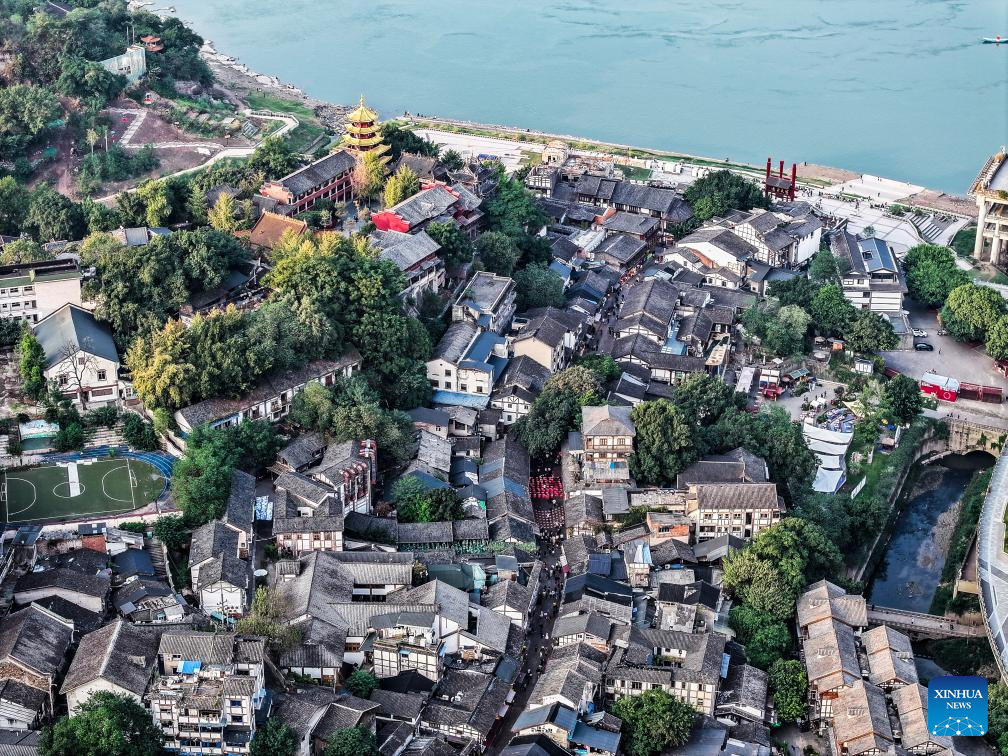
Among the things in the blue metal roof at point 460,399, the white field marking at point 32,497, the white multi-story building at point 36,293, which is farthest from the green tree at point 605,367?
the white field marking at point 32,497

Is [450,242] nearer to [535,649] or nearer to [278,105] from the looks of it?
[535,649]

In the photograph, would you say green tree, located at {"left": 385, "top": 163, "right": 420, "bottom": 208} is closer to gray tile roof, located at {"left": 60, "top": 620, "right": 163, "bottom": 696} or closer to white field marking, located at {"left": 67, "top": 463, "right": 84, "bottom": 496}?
white field marking, located at {"left": 67, "top": 463, "right": 84, "bottom": 496}

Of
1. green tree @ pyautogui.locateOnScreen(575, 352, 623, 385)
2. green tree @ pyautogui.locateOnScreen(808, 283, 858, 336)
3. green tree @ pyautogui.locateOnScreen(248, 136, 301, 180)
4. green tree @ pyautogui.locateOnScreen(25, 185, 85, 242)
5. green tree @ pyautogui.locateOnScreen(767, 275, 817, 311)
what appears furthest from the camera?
green tree @ pyautogui.locateOnScreen(767, 275, 817, 311)

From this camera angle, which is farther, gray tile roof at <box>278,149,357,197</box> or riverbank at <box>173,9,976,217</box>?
riverbank at <box>173,9,976,217</box>

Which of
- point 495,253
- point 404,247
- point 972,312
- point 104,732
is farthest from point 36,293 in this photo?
point 972,312

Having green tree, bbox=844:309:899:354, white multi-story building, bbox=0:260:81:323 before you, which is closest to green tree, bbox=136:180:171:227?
white multi-story building, bbox=0:260:81:323

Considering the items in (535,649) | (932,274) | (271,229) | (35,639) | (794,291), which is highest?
(271,229)
